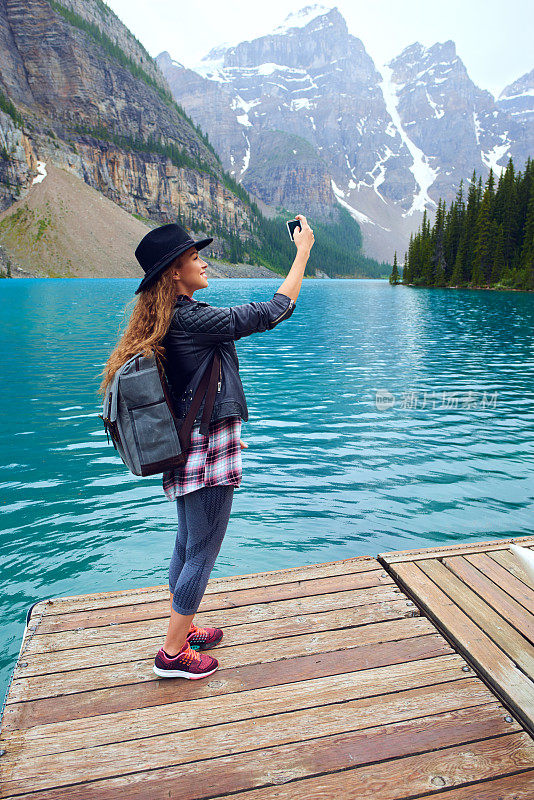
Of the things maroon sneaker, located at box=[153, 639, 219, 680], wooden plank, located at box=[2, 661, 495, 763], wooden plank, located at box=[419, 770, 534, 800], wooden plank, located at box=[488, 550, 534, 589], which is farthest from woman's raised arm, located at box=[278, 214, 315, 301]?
wooden plank, located at box=[488, 550, 534, 589]

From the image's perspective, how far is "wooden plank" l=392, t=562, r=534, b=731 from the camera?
3.12 meters

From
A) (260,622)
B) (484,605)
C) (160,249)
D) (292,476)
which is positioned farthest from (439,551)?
(292,476)

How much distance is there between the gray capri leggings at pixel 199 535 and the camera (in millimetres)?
3166

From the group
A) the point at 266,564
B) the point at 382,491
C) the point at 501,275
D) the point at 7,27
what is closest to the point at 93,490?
the point at 266,564

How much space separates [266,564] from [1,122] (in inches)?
6506

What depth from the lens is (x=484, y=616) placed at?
156 inches

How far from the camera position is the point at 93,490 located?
9320 millimetres

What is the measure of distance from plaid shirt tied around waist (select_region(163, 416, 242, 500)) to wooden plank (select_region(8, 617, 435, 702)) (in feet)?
4.36

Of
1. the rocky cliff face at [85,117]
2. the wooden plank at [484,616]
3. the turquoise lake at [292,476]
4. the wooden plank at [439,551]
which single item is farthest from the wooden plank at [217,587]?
the rocky cliff face at [85,117]

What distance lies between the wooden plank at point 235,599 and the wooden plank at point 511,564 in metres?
1.19

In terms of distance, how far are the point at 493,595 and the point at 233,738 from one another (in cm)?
259

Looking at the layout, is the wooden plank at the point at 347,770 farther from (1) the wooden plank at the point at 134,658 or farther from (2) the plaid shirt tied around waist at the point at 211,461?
(2) the plaid shirt tied around waist at the point at 211,461

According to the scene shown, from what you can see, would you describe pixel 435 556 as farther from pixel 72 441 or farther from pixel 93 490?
pixel 72 441

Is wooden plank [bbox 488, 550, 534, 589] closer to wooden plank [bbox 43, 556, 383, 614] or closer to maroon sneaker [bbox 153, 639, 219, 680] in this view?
wooden plank [bbox 43, 556, 383, 614]
